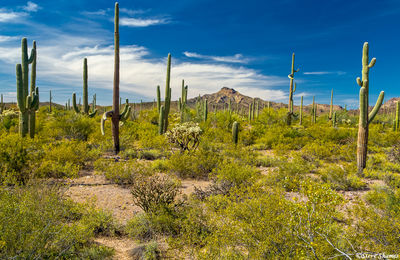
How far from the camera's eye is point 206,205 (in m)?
5.30

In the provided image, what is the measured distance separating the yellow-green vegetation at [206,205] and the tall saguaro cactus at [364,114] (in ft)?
1.50

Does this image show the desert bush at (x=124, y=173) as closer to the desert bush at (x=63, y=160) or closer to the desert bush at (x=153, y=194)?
the desert bush at (x=63, y=160)

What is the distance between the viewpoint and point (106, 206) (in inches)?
250

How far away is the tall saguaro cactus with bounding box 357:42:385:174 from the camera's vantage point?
31.4ft

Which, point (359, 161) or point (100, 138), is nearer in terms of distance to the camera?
point (359, 161)

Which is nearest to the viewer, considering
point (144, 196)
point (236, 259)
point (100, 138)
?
point (236, 259)

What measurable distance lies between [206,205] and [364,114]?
26.7ft

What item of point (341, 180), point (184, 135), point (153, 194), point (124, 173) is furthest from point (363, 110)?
point (124, 173)

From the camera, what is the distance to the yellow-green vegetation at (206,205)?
11.5ft

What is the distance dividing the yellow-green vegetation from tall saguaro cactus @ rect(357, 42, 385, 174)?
0.46m

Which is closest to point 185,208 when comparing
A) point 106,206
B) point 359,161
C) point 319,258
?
point 106,206

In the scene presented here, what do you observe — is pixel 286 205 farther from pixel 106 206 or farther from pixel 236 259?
pixel 106 206

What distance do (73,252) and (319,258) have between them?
11.2ft

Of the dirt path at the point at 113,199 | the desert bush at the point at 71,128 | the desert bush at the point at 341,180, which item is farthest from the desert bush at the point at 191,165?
the desert bush at the point at 71,128
